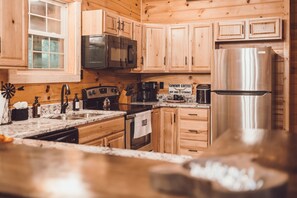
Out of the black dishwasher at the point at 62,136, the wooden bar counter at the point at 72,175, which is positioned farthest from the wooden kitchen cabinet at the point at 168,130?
the wooden bar counter at the point at 72,175

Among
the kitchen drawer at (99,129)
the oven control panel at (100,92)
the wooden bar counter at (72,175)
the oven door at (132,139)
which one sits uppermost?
the oven control panel at (100,92)

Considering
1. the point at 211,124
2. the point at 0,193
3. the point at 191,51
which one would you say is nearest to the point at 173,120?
the point at 211,124

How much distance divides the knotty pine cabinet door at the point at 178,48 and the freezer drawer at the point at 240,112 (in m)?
0.86

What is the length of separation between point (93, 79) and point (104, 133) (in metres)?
1.23

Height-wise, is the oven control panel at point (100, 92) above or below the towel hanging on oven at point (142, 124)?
above

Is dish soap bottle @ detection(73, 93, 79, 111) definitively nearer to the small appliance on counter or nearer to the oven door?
the oven door

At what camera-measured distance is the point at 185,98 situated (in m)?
5.38

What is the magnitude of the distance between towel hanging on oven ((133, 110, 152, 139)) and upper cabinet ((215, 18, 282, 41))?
160 centimetres

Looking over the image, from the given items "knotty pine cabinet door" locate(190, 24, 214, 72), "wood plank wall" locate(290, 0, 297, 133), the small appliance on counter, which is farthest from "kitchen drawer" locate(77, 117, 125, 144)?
"wood plank wall" locate(290, 0, 297, 133)

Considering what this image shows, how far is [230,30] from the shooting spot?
15.4 ft

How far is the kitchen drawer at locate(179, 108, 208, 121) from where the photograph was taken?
15.0ft

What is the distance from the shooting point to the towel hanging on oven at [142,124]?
13.2 ft

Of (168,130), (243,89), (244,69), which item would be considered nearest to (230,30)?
(244,69)

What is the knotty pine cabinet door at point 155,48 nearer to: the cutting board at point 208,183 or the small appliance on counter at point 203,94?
the small appliance on counter at point 203,94
